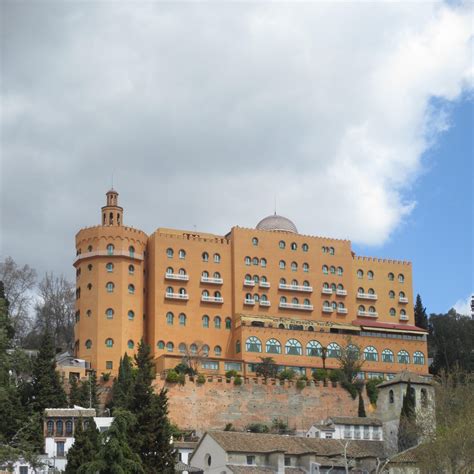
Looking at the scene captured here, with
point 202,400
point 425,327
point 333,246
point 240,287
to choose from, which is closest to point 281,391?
point 202,400

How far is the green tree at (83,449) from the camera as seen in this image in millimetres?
45406

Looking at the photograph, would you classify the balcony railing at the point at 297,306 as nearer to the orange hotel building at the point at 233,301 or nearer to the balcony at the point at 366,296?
the orange hotel building at the point at 233,301

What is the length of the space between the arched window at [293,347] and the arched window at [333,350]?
2.92 m

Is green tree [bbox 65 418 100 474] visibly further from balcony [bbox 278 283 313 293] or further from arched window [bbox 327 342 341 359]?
balcony [bbox 278 283 313 293]

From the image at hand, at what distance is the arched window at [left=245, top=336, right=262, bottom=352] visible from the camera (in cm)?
8750

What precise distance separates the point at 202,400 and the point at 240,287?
16631 mm

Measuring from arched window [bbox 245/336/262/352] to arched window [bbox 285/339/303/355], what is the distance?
2.77 metres

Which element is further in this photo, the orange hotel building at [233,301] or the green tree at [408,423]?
the orange hotel building at [233,301]

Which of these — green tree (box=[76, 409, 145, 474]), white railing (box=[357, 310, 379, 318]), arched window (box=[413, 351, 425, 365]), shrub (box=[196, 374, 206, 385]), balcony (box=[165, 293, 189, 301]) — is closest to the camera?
green tree (box=[76, 409, 145, 474])

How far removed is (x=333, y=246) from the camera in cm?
9744

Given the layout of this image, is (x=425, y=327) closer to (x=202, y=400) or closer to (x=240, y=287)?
(x=240, y=287)

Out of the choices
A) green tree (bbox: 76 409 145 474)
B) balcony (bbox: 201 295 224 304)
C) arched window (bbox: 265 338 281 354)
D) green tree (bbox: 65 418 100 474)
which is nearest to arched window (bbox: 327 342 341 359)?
arched window (bbox: 265 338 281 354)

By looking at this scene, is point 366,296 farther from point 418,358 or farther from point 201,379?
point 201,379

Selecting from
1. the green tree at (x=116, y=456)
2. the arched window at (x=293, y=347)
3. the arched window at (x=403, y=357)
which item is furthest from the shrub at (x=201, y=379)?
the green tree at (x=116, y=456)
